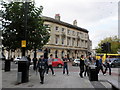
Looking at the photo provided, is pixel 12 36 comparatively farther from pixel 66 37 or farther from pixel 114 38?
pixel 114 38

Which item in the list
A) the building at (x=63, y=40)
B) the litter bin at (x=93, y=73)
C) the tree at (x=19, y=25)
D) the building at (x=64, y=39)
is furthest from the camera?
the building at (x=64, y=39)

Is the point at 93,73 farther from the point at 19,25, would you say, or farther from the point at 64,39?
the point at 64,39

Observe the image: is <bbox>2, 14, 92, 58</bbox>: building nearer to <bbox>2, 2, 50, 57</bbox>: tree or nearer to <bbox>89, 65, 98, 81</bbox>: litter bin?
<bbox>2, 2, 50, 57</bbox>: tree

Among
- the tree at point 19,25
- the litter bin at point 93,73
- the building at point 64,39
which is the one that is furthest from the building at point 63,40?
the litter bin at point 93,73

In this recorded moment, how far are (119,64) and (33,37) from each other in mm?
19380

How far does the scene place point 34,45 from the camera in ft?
51.8

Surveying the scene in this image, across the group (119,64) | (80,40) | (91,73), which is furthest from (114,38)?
(91,73)

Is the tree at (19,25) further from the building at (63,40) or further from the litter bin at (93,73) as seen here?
the building at (63,40)

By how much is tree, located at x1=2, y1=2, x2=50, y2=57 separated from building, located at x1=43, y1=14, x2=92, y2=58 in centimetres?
2275

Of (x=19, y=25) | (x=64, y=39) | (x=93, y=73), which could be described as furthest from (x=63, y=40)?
(x=93, y=73)

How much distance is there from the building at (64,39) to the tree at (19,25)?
74.6 feet

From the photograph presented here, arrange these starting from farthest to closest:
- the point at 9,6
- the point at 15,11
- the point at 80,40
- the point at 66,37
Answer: the point at 80,40
the point at 66,37
the point at 9,6
the point at 15,11

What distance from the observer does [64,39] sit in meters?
45.5

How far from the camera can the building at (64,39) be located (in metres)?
41.3
